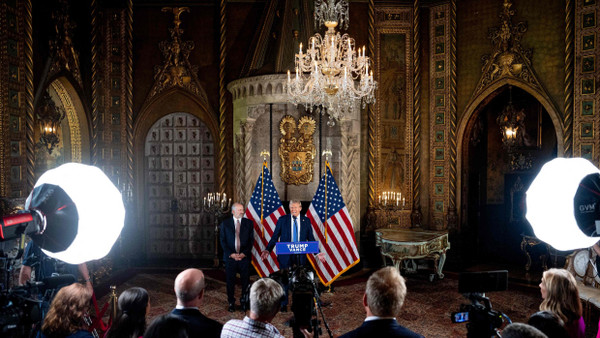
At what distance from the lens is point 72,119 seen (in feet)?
28.9

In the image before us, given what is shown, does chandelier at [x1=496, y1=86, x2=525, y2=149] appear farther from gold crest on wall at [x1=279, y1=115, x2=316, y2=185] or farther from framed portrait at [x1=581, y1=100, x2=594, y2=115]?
gold crest on wall at [x1=279, y1=115, x2=316, y2=185]

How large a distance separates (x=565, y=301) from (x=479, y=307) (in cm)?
91

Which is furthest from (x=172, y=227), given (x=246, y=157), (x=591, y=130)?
(x=591, y=130)

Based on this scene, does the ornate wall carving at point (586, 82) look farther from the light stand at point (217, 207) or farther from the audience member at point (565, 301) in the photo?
the light stand at point (217, 207)

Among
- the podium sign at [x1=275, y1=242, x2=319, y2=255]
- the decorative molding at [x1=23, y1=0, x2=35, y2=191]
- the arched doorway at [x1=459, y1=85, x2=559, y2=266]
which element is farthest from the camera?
the arched doorway at [x1=459, y1=85, x2=559, y2=266]

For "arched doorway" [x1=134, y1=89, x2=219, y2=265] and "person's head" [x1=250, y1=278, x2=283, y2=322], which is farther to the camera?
"arched doorway" [x1=134, y1=89, x2=219, y2=265]

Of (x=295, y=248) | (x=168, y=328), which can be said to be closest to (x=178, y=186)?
(x=295, y=248)

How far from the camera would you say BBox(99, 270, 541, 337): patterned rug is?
594cm

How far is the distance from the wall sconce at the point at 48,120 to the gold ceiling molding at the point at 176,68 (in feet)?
8.31

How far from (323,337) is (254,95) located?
5.28 meters

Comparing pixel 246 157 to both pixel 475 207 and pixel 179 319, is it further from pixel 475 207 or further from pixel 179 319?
pixel 179 319

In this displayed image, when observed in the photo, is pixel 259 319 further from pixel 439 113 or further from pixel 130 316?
pixel 439 113

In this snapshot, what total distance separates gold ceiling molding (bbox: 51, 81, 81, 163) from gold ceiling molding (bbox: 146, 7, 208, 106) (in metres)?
1.80

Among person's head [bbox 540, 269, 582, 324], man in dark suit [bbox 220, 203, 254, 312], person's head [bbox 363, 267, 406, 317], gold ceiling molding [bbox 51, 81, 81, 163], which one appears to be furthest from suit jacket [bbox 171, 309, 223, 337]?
gold ceiling molding [bbox 51, 81, 81, 163]
